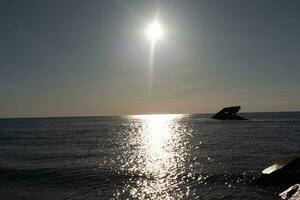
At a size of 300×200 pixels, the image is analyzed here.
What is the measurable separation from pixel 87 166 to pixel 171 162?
11206mm

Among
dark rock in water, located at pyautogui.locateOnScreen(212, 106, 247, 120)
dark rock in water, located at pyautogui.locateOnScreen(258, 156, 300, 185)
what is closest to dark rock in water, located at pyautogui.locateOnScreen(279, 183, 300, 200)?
dark rock in water, located at pyautogui.locateOnScreen(258, 156, 300, 185)

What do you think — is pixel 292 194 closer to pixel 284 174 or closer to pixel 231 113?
pixel 284 174

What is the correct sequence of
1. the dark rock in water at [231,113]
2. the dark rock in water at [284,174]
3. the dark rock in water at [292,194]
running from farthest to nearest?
the dark rock in water at [231,113]
the dark rock in water at [284,174]
the dark rock in water at [292,194]

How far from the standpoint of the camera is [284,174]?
33.1 meters

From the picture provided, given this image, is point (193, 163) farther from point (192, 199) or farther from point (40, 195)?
point (40, 195)

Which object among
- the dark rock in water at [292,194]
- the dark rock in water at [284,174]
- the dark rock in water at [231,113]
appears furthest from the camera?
the dark rock in water at [231,113]

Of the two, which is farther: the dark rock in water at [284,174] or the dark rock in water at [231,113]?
the dark rock in water at [231,113]

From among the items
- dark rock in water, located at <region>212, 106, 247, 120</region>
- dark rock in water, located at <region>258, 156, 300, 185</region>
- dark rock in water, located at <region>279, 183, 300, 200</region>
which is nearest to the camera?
dark rock in water, located at <region>279, 183, 300, 200</region>

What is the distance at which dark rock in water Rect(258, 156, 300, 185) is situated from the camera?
1297 inches

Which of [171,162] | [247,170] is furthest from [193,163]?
[247,170]

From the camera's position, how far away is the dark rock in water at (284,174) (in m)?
32.9

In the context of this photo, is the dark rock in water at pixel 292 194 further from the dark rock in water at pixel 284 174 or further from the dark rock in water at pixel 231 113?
the dark rock in water at pixel 231 113

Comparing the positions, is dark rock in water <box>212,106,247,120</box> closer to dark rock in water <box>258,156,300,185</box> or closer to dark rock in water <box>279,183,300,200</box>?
dark rock in water <box>258,156,300,185</box>

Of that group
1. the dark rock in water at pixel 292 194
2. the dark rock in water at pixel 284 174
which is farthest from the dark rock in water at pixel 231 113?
the dark rock in water at pixel 292 194
